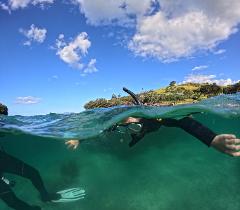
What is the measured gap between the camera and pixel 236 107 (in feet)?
58.6

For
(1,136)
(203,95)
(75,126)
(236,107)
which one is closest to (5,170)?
(75,126)

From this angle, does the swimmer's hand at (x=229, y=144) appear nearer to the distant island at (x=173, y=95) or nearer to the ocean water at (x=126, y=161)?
the ocean water at (x=126, y=161)

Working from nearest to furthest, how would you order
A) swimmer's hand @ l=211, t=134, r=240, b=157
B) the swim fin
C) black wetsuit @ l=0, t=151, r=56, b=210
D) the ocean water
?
1. swimmer's hand @ l=211, t=134, r=240, b=157
2. black wetsuit @ l=0, t=151, r=56, b=210
3. the swim fin
4. the ocean water

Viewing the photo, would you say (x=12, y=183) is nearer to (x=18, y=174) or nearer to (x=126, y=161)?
(x=18, y=174)

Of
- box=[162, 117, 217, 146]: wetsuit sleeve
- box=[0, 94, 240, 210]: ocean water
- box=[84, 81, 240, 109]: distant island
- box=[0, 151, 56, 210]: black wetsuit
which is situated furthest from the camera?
box=[84, 81, 240, 109]: distant island

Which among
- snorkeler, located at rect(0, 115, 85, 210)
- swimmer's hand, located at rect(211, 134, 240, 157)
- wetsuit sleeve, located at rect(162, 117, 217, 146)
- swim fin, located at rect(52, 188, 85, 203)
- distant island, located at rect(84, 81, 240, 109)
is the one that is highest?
distant island, located at rect(84, 81, 240, 109)

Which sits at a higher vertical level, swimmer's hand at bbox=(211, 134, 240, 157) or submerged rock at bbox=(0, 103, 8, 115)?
submerged rock at bbox=(0, 103, 8, 115)

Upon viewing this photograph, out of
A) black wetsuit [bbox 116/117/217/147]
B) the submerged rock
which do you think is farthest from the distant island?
black wetsuit [bbox 116/117/217/147]

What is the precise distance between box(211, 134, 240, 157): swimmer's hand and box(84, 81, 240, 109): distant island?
43.9 ft

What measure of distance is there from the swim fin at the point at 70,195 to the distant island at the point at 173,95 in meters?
6.76

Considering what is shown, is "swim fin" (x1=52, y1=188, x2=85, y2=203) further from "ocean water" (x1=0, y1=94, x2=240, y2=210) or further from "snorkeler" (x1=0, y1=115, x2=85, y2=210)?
"ocean water" (x1=0, y1=94, x2=240, y2=210)

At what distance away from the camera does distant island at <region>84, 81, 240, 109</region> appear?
68.5 feet

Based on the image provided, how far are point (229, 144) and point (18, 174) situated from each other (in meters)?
8.82

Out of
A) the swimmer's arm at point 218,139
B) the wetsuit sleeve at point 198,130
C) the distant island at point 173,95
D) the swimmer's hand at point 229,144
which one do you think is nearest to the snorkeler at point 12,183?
the wetsuit sleeve at point 198,130
